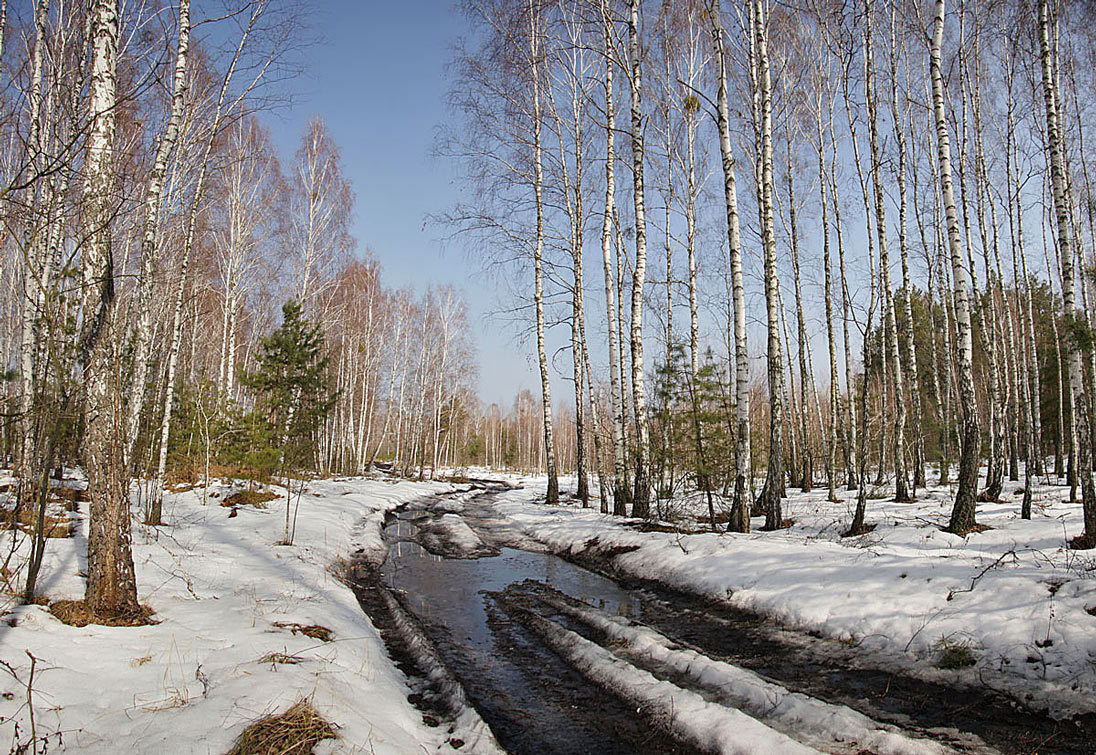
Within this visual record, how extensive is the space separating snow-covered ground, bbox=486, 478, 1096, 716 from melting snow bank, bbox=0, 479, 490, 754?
3.52m

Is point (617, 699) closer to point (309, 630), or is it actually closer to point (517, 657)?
point (517, 657)

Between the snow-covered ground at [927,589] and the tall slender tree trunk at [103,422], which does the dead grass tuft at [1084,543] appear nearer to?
the snow-covered ground at [927,589]

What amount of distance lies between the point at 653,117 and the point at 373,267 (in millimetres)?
19263

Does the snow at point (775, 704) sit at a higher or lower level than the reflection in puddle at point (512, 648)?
A: higher

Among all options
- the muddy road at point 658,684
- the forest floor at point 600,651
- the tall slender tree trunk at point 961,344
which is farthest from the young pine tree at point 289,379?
the tall slender tree trunk at point 961,344

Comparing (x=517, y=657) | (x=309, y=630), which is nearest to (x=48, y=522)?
(x=309, y=630)

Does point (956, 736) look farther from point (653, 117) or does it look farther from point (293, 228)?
point (293, 228)

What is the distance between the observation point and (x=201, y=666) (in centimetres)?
358

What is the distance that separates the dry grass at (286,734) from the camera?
259cm

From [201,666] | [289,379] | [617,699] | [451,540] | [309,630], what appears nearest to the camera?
[201,666]

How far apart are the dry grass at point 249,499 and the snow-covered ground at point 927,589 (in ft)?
26.1

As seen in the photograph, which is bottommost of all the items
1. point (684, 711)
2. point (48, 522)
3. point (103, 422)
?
point (684, 711)

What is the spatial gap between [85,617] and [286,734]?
8.44 feet

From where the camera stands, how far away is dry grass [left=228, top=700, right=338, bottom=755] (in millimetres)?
2594
